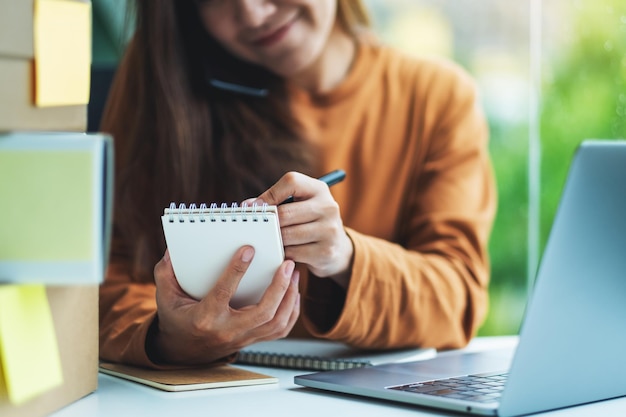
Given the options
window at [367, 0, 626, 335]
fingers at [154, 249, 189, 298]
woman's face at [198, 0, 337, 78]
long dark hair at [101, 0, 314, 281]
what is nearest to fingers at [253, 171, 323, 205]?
fingers at [154, 249, 189, 298]

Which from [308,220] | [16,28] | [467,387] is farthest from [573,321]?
[16,28]

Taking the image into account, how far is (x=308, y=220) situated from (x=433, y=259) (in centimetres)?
41

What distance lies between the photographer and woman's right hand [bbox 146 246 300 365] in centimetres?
81

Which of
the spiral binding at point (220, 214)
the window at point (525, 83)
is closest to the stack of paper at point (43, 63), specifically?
the spiral binding at point (220, 214)

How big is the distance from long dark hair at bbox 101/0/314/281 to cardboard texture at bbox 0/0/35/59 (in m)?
0.63

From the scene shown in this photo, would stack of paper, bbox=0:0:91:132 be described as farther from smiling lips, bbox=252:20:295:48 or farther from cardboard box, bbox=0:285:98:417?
smiling lips, bbox=252:20:295:48

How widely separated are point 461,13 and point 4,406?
2405 mm

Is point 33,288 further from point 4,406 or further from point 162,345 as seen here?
point 162,345

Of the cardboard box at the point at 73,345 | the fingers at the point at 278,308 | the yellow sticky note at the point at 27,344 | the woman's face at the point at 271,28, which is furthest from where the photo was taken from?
the woman's face at the point at 271,28

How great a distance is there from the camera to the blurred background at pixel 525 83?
101 inches

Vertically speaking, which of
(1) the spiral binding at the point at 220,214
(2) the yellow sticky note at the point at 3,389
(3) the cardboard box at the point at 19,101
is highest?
(3) the cardboard box at the point at 19,101

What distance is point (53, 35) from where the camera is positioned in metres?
0.66

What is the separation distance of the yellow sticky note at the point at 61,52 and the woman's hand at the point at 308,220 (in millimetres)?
215

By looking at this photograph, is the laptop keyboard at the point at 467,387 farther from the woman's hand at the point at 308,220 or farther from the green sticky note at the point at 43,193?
the green sticky note at the point at 43,193
